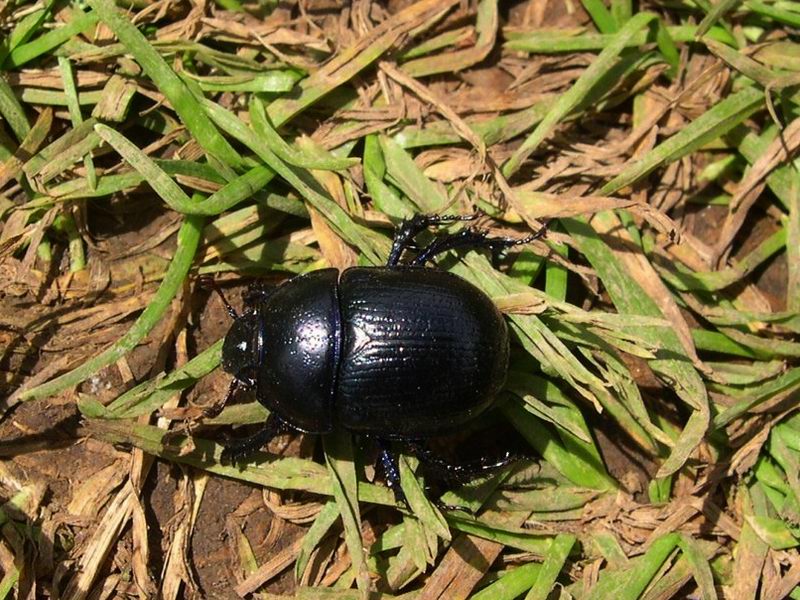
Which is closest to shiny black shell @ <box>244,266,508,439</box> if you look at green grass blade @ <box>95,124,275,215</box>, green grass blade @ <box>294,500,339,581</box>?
green grass blade @ <box>294,500,339,581</box>

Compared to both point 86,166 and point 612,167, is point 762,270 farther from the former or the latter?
point 86,166

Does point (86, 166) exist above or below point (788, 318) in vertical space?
above

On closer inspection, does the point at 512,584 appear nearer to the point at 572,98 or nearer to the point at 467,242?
the point at 467,242

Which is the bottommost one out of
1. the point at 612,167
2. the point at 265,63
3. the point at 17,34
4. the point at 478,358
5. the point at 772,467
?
the point at 772,467

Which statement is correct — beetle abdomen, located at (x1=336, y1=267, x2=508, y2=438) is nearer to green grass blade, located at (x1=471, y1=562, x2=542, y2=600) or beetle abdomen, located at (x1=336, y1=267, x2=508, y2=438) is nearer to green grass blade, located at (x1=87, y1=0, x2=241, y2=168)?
green grass blade, located at (x1=471, y1=562, x2=542, y2=600)

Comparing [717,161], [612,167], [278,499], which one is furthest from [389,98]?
[278,499]

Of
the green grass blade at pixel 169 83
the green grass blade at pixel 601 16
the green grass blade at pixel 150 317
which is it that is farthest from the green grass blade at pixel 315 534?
the green grass blade at pixel 601 16

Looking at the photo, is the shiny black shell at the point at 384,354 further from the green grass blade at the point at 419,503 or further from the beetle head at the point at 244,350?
the green grass blade at the point at 419,503

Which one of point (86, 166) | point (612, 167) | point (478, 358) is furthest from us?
point (612, 167)
